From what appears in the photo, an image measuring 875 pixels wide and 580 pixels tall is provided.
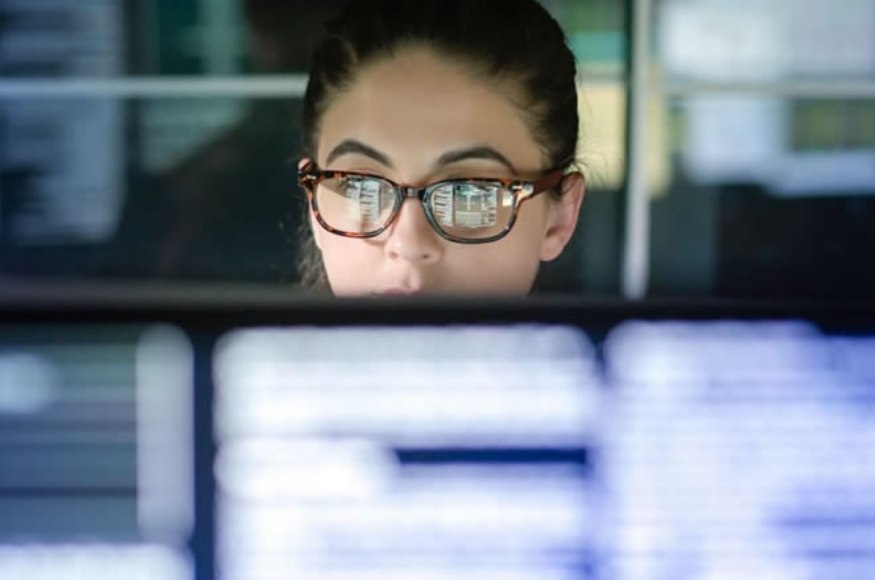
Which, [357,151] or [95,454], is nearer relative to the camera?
[95,454]

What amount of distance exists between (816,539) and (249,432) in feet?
0.55

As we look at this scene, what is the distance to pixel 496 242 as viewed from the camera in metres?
0.66

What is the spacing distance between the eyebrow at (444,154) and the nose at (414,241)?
0.06 metres

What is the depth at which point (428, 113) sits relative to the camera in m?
0.71

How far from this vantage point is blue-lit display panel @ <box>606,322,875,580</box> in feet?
1.02

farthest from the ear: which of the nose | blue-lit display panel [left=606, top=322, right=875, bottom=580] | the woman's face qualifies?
blue-lit display panel [left=606, top=322, right=875, bottom=580]

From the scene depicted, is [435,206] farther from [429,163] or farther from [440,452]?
[440,452]

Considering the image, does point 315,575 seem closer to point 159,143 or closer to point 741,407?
point 741,407

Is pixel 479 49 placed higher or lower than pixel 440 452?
higher

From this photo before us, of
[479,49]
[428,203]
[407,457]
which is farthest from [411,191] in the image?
[407,457]

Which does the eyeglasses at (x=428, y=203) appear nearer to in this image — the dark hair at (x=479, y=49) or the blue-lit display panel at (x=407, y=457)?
the dark hair at (x=479, y=49)

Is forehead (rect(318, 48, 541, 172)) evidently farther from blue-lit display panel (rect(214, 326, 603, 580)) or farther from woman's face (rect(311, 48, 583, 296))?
blue-lit display panel (rect(214, 326, 603, 580))

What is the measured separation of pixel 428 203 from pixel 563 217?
0.37 feet

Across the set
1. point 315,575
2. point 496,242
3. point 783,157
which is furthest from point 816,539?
point 783,157
